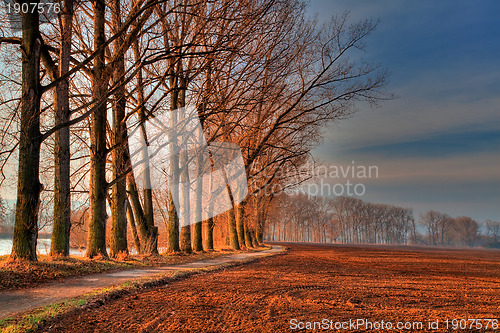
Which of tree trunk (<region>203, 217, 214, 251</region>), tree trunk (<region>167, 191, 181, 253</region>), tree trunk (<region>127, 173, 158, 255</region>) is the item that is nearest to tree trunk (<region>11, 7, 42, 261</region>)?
tree trunk (<region>127, 173, 158, 255</region>)

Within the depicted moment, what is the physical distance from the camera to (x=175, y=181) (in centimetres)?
1902

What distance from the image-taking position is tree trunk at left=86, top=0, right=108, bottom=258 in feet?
45.0

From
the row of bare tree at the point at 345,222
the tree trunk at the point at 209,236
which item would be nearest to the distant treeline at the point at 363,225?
the row of bare tree at the point at 345,222

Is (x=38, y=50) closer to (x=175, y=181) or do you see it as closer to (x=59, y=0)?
(x=59, y=0)

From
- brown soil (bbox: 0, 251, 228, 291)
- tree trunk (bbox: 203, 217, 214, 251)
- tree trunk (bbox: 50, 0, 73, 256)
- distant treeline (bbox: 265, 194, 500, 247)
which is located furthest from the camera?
distant treeline (bbox: 265, 194, 500, 247)

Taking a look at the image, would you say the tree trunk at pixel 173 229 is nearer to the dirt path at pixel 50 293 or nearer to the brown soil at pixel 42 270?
the brown soil at pixel 42 270

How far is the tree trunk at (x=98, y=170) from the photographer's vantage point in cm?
1370

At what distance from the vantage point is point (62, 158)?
12156 mm

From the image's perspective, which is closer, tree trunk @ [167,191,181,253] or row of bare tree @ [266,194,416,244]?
tree trunk @ [167,191,181,253]

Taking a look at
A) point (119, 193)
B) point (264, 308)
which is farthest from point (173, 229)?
point (264, 308)

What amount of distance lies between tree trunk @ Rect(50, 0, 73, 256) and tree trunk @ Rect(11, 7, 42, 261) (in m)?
1.88

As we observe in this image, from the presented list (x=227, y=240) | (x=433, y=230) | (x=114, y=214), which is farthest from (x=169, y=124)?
(x=433, y=230)

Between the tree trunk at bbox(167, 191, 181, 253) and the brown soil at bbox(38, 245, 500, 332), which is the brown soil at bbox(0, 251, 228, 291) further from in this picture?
the tree trunk at bbox(167, 191, 181, 253)

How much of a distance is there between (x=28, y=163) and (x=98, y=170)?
431cm
